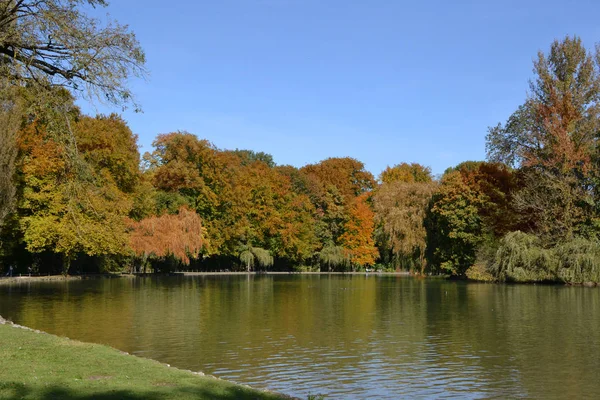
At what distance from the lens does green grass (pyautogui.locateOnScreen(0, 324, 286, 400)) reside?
761cm

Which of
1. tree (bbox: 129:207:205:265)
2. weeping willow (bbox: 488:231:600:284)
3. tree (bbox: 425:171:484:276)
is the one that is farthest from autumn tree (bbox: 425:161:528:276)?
tree (bbox: 129:207:205:265)

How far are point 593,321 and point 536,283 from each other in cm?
2197

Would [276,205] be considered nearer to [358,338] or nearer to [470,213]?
[470,213]

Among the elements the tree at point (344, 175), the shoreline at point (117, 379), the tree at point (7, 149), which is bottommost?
the shoreline at point (117, 379)

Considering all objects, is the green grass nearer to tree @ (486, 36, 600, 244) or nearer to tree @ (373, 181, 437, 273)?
tree @ (486, 36, 600, 244)

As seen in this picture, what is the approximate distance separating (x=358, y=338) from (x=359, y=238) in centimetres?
5718

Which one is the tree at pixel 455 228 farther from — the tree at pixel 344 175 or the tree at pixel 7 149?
the tree at pixel 7 149

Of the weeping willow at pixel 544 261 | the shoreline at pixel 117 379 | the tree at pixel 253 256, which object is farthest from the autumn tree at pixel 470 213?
the shoreline at pixel 117 379

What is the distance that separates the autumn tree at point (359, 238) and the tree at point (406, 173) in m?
13.5

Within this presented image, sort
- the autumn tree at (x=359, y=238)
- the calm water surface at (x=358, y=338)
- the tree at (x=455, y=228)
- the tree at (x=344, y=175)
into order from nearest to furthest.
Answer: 1. the calm water surface at (x=358, y=338)
2. the tree at (x=455, y=228)
3. the autumn tree at (x=359, y=238)
4. the tree at (x=344, y=175)

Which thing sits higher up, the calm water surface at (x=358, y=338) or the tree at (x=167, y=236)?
the tree at (x=167, y=236)

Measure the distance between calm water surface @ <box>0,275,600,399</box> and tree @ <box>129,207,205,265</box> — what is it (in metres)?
18.4

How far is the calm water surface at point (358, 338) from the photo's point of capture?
12047 mm

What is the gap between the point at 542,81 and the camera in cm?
4469
